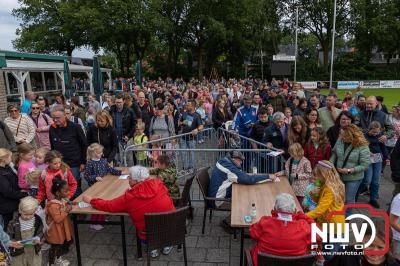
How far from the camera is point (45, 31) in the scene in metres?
38.0

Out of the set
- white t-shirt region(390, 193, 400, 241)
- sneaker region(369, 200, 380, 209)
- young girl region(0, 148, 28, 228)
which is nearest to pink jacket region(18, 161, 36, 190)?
young girl region(0, 148, 28, 228)

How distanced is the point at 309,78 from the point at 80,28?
90.2 feet

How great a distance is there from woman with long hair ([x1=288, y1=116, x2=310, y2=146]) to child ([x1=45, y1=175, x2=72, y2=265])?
3.72 metres

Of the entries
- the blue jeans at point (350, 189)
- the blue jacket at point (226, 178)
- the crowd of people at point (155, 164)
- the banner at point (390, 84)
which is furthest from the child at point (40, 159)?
the banner at point (390, 84)

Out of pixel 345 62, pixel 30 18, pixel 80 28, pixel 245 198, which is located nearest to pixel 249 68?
pixel 345 62

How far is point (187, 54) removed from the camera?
138 feet

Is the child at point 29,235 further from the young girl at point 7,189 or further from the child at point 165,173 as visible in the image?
the child at point 165,173

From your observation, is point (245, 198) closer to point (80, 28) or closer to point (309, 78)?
point (80, 28)

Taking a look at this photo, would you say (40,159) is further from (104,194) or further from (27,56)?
(27,56)

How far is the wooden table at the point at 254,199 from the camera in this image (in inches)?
150

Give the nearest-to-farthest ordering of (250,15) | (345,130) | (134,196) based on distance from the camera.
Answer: (134,196)
(345,130)
(250,15)

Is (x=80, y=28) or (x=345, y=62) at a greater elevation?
(x=80, y=28)

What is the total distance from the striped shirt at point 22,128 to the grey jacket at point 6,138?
0.42m

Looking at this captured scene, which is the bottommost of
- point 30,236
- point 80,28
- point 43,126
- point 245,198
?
point 30,236
